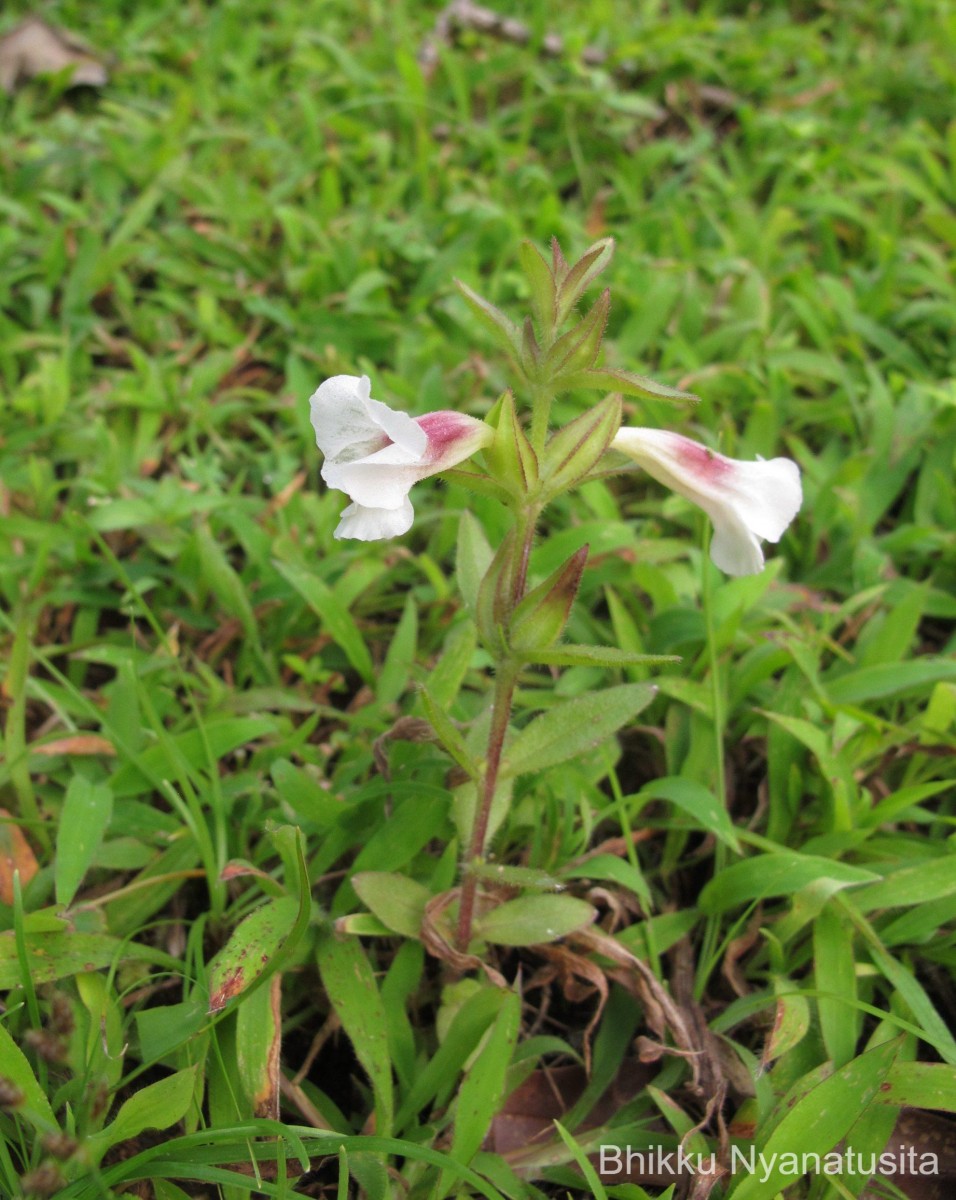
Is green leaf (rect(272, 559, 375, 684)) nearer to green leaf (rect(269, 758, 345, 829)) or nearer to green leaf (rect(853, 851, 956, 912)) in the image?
green leaf (rect(269, 758, 345, 829))

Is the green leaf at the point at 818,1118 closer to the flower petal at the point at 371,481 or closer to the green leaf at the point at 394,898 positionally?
the green leaf at the point at 394,898

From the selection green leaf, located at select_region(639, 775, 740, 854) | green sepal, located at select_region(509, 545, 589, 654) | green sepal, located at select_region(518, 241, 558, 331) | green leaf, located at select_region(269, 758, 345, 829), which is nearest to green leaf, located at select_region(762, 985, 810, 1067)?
green leaf, located at select_region(639, 775, 740, 854)

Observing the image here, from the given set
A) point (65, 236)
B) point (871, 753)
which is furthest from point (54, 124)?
point (871, 753)

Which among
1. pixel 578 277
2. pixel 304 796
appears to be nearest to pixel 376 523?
pixel 578 277

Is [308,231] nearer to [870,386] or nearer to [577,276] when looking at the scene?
[870,386]

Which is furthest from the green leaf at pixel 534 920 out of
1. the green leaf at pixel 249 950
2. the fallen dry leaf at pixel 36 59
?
the fallen dry leaf at pixel 36 59
